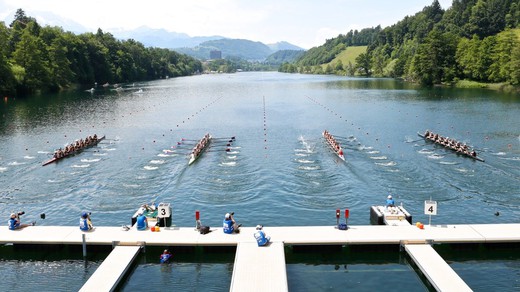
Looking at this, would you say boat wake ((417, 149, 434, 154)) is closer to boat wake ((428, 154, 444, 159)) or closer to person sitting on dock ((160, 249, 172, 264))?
boat wake ((428, 154, 444, 159))

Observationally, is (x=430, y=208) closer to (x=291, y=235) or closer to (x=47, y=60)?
(x=291, y=235)

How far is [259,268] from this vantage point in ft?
73.6

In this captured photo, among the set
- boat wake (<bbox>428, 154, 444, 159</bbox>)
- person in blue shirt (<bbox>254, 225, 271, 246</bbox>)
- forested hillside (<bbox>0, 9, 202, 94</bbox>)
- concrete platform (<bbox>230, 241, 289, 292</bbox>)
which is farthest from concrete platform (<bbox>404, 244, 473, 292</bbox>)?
forested hillside (<bbox>0, 9, 202, 94</bbox>)

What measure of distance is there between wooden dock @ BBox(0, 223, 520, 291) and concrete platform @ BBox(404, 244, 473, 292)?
0.10 metres

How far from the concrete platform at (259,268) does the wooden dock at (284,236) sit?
0.36 ft

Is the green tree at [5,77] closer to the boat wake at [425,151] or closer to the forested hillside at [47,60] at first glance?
the forested hillside at [47,60]

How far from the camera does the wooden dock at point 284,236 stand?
1011 inches

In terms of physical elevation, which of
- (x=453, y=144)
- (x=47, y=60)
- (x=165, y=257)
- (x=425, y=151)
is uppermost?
(x=47, y=60)

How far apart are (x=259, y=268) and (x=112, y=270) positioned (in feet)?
24.8

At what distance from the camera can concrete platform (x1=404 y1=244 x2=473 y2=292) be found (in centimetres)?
2114

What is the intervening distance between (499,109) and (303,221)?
225 ft

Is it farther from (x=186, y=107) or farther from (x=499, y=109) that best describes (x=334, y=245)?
(x=186, y=107)

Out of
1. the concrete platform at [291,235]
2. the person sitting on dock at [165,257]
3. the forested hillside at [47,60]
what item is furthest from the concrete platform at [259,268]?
the forested hillside at [47,60]

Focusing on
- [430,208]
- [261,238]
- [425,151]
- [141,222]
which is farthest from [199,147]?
[430,208]
